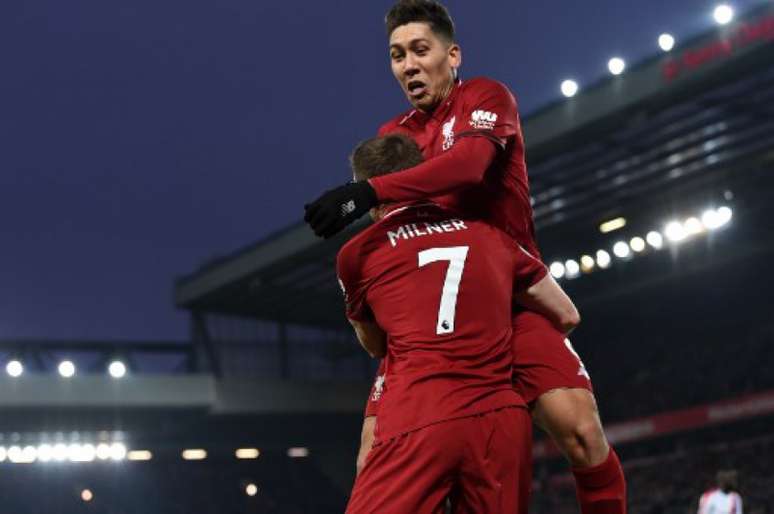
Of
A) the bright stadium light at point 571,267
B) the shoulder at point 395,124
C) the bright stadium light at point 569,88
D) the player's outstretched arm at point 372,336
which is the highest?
the bright stadium light at point 571,267

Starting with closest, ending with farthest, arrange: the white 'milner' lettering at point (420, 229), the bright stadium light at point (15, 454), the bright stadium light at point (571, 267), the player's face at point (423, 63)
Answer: the white 'milner' lettering at point (420, 229) → the player's face at point (423, 63) → the bright stadium light at point (571, 267) → the bright stadium light at point (15, 454)

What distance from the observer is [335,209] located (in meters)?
3.37

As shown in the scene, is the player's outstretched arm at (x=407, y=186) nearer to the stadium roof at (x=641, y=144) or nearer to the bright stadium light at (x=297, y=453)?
the stadium roof at (x=641, y=144)

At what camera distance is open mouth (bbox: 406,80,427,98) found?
13.3 feet

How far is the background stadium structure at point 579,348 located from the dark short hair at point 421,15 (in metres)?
17.3

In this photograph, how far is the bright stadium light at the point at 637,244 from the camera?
28.9 m

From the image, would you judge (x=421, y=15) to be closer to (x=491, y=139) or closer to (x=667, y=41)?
(x=491, y=139)

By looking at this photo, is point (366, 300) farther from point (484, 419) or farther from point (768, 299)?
point (768, 299)

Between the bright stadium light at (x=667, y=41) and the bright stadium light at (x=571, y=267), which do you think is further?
the bright stadium light at (x=571, y=267)

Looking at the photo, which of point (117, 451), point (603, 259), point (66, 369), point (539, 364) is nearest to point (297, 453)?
point (117, 451)

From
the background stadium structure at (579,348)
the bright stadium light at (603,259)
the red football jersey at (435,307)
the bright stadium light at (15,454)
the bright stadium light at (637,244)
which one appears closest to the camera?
the red football jersey at (435,307)

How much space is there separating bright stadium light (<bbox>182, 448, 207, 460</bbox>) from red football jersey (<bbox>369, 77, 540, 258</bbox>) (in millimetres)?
35611

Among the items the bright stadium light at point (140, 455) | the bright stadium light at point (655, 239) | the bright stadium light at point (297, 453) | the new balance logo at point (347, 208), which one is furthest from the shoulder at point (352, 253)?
the bright stadium light at point (297, 453)

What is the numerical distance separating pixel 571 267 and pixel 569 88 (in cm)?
827
